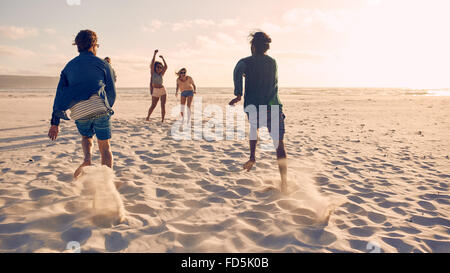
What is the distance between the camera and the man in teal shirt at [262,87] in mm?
3400

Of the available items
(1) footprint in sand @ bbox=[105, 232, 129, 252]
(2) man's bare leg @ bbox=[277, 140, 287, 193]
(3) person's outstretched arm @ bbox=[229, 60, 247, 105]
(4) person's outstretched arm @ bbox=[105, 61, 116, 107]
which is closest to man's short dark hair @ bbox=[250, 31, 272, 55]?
(3) person's outstretched arm @ bbox=[229, 60, 247, 105]

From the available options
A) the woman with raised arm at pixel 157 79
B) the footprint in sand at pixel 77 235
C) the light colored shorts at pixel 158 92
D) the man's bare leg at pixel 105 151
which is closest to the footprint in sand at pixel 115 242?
the footprint in sand at pixel 77 235

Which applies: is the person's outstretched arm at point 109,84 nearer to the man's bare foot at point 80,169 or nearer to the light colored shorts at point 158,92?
the man's bare foot at point 80,169

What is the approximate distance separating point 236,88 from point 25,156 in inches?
175

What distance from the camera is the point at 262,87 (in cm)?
345

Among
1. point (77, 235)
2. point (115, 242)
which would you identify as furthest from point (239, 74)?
point (77, 235)

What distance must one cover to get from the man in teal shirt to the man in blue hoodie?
5.50 feet

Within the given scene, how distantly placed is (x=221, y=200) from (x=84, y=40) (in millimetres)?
2575

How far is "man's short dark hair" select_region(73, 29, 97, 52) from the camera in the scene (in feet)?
9.68

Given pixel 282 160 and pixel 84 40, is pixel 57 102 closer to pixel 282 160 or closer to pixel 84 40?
pixel 84 40

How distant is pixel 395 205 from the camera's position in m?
3.33

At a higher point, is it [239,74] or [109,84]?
[239,74]

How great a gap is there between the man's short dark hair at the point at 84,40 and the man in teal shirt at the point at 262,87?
1.82 m

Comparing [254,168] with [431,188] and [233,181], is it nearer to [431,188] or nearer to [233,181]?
[233,181]
